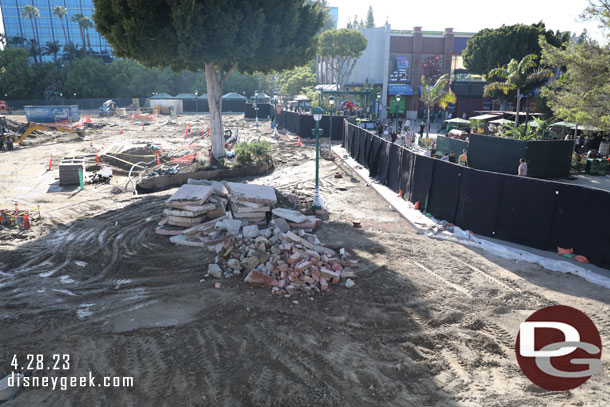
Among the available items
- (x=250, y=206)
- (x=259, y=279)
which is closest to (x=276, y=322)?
(x=259, y=279)

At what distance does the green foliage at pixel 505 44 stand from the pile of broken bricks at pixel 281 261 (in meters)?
35.7

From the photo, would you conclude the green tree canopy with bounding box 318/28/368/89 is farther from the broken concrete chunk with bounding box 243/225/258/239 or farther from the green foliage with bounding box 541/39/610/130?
the broken concrete chunk with bounding box 243/225/258/239

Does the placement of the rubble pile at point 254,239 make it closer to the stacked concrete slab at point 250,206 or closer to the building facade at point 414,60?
the stacked concrete slab at point 250,206

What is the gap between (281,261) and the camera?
9219 millimetres

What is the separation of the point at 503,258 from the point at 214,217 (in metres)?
7.96

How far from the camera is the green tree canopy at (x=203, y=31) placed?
53.5 ft

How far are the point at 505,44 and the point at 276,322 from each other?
41866 mm

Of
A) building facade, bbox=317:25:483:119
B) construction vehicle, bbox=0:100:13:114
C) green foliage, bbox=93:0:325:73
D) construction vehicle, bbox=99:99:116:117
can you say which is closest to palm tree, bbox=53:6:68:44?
construction vehicle, bbox=0:100:13:114

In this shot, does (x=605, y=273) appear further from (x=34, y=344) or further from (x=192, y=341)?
(x=34, y=344)

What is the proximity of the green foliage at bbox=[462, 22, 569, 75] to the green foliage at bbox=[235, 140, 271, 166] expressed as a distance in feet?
89.4

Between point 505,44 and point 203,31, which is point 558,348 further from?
point 505,44

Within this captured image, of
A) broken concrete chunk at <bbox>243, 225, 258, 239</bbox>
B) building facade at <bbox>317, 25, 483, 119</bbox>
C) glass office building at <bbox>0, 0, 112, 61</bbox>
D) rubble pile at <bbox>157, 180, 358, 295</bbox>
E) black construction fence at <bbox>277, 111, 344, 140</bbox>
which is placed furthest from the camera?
glass office building at <bbox>0, 0, 112, 61</bbox>

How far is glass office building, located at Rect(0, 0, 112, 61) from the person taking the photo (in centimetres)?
9681

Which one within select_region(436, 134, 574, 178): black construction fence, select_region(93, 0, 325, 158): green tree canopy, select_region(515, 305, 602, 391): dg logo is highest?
select_region(93, 0, 325, 158): green tree canopy
